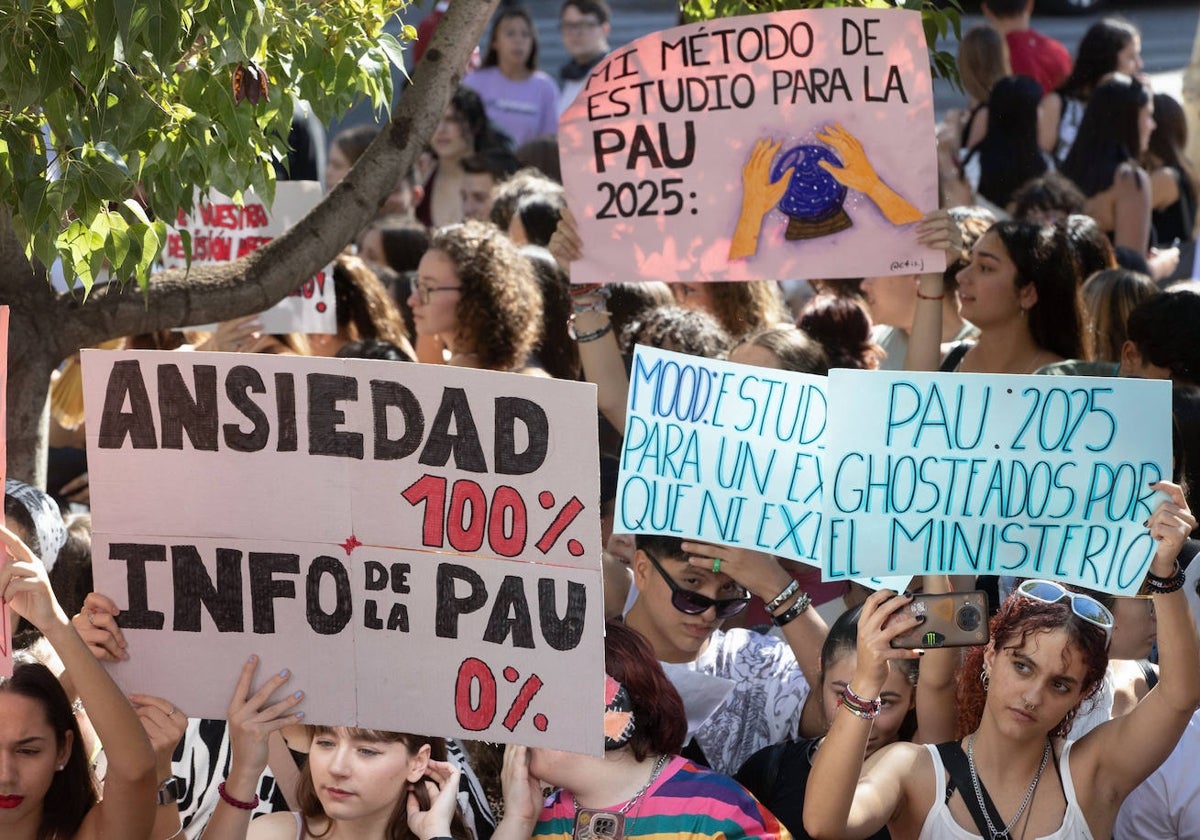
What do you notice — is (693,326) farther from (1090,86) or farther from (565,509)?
(1090,86)

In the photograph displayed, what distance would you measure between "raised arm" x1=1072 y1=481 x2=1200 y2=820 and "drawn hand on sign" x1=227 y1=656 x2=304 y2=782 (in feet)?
5.65

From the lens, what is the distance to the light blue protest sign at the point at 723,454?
4105mm

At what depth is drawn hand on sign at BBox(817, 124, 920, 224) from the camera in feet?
16.3

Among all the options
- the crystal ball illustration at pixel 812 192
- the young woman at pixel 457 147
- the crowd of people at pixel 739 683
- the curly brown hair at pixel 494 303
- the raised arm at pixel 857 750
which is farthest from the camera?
the young woman at pixel 457 147

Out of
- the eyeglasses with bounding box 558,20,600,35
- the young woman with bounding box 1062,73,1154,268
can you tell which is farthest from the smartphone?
the eyeglasses with bounding box 558,20,600,35

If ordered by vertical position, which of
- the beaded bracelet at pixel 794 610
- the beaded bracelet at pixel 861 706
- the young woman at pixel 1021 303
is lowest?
the beaded bracelet at pixel 861 706

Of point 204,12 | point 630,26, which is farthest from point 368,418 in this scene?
point 630,26

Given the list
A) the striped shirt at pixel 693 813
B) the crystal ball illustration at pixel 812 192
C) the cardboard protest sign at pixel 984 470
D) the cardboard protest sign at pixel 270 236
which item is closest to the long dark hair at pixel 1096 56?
→ the crystal ball illustration at pixel 812 192

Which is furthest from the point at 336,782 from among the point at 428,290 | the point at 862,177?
the point at 428,290

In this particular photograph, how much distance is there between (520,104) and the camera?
11.1m

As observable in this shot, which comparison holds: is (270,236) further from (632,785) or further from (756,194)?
(632,785)

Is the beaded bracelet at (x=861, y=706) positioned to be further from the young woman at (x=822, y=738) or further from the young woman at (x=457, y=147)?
the young woman at (x=457, y=147)

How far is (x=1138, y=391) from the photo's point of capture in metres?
3.60

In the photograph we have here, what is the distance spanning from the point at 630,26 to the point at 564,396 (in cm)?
1439
